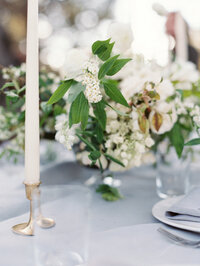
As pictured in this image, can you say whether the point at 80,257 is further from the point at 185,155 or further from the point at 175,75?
the point at 175,75

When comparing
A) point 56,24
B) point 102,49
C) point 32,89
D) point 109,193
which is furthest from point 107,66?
point 56,24

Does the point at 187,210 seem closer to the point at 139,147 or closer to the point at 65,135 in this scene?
the point at 139,147

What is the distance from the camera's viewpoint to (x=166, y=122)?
644 mm

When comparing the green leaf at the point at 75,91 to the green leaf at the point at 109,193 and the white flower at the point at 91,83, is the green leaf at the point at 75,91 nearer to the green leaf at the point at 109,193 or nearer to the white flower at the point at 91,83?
the white flower at the point at 91,83

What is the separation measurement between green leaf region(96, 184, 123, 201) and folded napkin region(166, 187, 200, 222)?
23cm

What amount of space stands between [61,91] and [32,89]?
7 cm

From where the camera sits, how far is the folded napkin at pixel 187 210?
1.72 ft

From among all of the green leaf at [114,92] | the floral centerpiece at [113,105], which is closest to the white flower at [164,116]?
the floral centerpiece at [113,105]

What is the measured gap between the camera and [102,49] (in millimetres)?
537

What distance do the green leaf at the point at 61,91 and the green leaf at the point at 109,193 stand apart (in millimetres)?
355

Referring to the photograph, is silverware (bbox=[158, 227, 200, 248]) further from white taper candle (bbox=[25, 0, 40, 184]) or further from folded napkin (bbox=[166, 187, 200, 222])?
white taper candle (bbox=[25, 0, 40, 184])

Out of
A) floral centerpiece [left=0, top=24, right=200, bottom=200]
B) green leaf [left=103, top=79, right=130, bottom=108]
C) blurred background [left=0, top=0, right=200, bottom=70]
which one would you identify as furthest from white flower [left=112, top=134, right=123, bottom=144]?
blurred background [left=0, top=0, right=200, bottom=70]

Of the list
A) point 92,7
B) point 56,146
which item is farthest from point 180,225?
point 92,7

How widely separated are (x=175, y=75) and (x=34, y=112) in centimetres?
50
